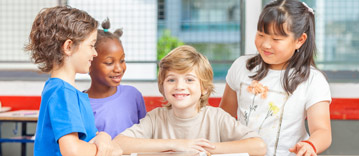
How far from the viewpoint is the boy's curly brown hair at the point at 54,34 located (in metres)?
1.16

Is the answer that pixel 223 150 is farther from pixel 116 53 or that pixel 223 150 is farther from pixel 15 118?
pixel 15 118

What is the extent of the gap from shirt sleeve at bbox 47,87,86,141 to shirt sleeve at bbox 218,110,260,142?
0.51 meters

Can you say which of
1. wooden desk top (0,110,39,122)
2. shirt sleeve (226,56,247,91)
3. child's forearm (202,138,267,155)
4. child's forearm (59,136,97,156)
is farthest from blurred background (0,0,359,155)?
child's forearm (59,136,97,156)

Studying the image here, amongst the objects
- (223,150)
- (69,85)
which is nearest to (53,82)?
(69,85)

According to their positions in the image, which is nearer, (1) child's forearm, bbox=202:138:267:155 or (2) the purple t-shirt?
(1) child's forearm, bbox=202:138:267:155

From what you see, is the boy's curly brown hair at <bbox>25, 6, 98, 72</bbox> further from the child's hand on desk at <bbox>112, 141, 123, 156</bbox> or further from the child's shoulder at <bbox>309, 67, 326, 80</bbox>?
the child's shoulder at <bbox>309, 67, 326, 80</bbox>

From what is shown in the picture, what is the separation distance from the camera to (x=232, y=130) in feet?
4.39

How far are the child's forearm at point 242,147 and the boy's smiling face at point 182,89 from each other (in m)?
0.19

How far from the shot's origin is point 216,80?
2.85 m

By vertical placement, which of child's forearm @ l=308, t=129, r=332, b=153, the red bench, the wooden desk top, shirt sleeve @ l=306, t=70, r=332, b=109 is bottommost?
the wooden desk top

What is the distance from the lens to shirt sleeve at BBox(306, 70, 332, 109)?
55.4 inches

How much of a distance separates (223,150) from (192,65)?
12.2 inches

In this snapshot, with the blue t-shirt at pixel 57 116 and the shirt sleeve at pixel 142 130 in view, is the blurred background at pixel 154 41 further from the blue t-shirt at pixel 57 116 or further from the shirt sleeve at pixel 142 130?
the blue t-shirt at pixel 57 116

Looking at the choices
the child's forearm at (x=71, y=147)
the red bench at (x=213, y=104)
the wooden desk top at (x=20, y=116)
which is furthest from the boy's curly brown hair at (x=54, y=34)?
the wooden desk top at (x=20, y=116)
